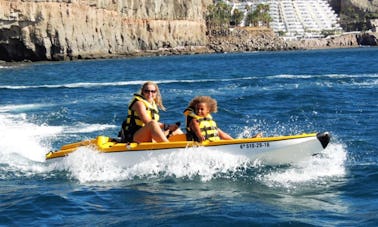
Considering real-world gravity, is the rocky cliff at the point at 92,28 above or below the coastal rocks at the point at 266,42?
above

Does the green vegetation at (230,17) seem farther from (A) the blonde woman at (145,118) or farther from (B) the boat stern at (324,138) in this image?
(B) the boat stern at (324,138)

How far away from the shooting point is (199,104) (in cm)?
1208

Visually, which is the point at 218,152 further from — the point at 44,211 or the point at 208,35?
the point at 208,35

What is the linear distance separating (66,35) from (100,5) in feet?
48.3

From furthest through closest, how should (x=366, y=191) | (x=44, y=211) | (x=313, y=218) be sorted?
(x=366, y=191) < (x=44, y=211) < (x=313, y=218)

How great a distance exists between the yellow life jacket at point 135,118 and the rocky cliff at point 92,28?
72.0m

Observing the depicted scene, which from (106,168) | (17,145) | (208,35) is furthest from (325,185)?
(208,35)

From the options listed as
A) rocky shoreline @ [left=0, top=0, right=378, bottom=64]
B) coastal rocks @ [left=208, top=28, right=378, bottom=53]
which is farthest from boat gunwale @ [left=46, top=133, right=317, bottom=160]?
coastal rocks @ [left=208, top=28, right=378, bottom=53]

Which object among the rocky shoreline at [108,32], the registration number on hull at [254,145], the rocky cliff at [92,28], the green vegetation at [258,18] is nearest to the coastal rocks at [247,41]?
the rocky shoreline at [108,32]

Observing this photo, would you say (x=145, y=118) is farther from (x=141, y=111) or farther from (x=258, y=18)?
(x=258, y=18)

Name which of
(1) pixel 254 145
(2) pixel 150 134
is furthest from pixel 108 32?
(1) pixel 254 145

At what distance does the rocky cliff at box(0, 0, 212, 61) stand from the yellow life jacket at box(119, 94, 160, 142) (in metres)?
72.0

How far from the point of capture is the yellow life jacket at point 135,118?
1230cm

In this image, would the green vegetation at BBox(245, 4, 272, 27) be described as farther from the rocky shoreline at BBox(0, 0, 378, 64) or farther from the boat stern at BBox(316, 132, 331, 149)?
the boat stern at BBox(316, 132, 331, 149)
